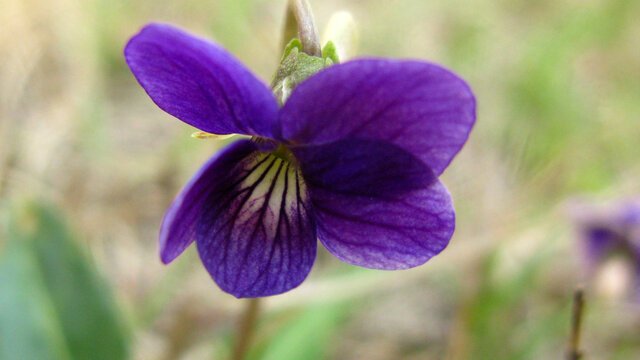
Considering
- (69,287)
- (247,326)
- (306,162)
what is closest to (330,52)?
(306,162)

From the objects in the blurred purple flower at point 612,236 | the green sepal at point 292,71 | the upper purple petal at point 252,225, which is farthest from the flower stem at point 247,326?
the blurred purple flower at point 612,236

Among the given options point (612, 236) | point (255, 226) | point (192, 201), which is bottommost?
point (612, 236)

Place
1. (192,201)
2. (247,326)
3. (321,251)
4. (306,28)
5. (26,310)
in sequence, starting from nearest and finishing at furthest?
(192,201) → (306,28) → (247,326) → (26,310) → (321,251)

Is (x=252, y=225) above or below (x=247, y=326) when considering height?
above

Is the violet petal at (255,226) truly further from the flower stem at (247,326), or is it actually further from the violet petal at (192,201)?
the flower stem at (247,326)

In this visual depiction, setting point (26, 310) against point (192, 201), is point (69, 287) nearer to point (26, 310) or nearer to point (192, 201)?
point (26, 310)

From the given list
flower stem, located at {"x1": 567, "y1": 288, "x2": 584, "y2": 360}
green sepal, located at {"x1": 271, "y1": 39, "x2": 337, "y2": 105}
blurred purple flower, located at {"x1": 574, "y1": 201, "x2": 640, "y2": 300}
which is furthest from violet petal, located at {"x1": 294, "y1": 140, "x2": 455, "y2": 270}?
blurred purple flower, located at {"x1": 574, "y1": 201, "x2": 640, "y2": 300}

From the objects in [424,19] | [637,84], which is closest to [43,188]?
[424,19]

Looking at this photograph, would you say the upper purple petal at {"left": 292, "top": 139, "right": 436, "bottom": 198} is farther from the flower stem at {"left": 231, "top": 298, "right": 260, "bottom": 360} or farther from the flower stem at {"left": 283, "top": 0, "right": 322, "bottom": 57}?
the flower stem at {"left": 231, "top": 298, "right": 260, "bottom": 360}
